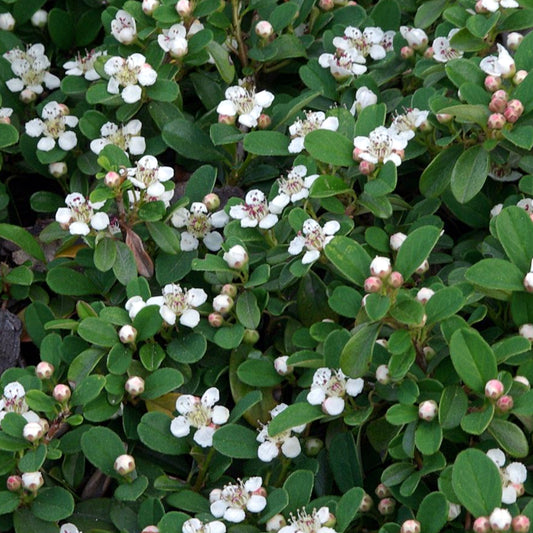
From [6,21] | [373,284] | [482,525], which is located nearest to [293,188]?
[373,284]

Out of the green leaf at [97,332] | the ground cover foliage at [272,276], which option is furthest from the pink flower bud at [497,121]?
the green leaf at [97,332]

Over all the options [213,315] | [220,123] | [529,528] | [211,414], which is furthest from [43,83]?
[529,528]

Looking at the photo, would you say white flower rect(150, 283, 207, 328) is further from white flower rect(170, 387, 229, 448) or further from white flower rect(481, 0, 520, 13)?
white flower rect(481, 0, 520, 13)

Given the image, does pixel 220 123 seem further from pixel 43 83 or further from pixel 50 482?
pixel 50 482

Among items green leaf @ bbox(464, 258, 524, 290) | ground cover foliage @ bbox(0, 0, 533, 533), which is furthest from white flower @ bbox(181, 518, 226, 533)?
green leaf @ bbox(464, 258, 524, 290)

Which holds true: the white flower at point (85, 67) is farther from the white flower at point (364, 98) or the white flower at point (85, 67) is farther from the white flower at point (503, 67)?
the white flower at point (503, 67)

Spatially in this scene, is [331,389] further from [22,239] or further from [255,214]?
[22,239]
